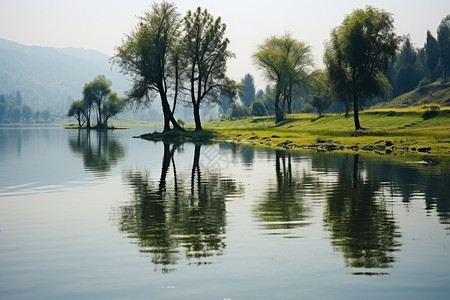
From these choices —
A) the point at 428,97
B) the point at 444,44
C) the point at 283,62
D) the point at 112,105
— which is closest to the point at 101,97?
the point at 112,105

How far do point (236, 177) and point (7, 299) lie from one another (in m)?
21.1

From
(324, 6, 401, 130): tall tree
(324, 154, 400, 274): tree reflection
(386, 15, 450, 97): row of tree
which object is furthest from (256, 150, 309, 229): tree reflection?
(386, 15, 450, 97): row of tree

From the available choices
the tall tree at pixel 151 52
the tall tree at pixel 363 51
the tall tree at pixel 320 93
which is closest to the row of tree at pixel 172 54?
the tall tree at pixel 151 52

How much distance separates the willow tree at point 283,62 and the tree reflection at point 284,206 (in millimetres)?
86999

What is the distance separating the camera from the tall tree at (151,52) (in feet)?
281

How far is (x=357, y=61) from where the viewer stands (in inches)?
2862

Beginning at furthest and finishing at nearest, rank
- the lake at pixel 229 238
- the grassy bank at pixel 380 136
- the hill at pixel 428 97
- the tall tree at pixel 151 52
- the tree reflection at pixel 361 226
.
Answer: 1. the hill at pixel 428 97
2. the tall tree at pixel 151 52
3. the grassy bank at pixel 380 136
4. the tree reflection at pixel 361 226
5. the lake at pixel 229 238

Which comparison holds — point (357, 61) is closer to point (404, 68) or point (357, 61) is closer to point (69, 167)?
point (69, 167)

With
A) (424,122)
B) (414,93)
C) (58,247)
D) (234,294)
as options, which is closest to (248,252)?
(234,294)

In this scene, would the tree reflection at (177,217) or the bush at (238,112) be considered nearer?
the tree reflection at (177,217)

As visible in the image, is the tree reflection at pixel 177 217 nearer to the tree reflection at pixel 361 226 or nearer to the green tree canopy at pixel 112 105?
the tree reflection at pixel 361 226

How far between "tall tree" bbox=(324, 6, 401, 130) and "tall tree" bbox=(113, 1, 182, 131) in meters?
29.1

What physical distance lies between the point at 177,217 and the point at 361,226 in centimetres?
625

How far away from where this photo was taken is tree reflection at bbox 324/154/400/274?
11.8m
